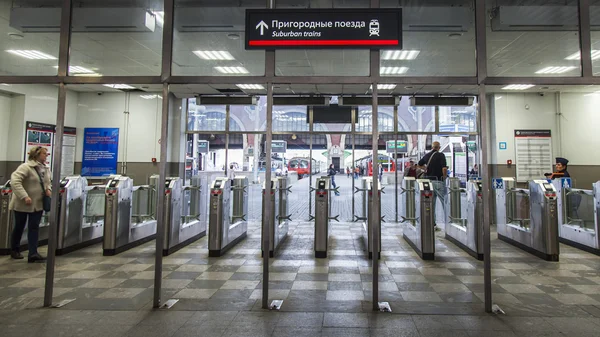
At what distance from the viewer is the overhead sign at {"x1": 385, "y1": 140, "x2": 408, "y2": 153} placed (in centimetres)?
824

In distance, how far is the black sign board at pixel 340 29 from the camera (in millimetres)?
2893

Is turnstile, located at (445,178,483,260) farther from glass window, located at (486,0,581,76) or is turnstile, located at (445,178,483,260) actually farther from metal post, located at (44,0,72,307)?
metal post, located at (44,0,72,307)

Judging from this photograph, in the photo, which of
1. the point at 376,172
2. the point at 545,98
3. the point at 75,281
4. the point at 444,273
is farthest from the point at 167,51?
the point at 545,98

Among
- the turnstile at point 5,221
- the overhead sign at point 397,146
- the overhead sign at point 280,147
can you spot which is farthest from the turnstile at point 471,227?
the turnstile at point 5,221

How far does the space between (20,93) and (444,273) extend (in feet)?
28.0

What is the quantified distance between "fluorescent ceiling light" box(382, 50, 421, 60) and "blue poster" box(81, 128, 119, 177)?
22.7 ft

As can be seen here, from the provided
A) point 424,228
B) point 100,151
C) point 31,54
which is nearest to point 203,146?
point 100,151

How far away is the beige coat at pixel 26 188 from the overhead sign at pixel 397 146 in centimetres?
699

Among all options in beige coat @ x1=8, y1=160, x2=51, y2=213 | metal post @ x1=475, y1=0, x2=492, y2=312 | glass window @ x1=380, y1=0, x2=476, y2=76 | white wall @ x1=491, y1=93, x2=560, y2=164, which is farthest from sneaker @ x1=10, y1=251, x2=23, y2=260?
white wall @ x1=491, y1=93, x2=560, y2=164

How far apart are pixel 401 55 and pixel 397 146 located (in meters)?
4.00

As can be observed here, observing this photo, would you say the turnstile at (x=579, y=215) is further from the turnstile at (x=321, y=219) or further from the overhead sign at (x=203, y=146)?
the overhead sign at (x=203, y=146)

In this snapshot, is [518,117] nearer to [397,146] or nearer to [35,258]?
[397,146]

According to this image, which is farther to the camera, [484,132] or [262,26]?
[262,26]

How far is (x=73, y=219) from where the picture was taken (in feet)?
16.5
